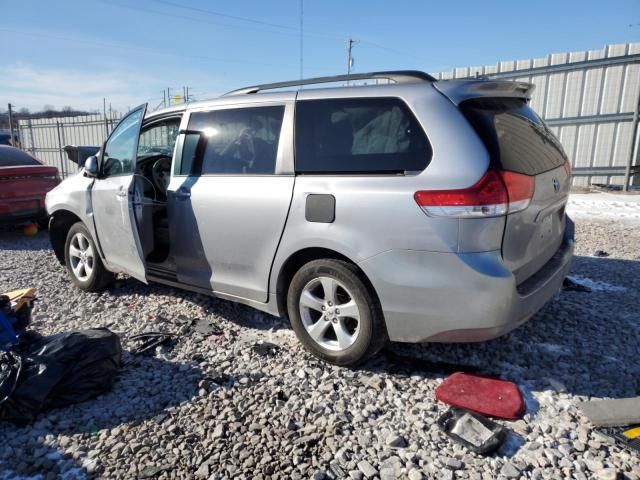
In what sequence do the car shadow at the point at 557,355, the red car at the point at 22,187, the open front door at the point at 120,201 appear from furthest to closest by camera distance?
1. the red car at the point at 22,187
2. the open front door at the point at 120,201
3. the car shadow at the point at 557,355

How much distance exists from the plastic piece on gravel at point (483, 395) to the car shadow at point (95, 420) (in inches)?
63.9

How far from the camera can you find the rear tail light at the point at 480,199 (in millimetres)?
2537

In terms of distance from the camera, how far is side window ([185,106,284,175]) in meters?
3.44

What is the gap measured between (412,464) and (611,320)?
8.48 ft

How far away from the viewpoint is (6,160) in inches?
315

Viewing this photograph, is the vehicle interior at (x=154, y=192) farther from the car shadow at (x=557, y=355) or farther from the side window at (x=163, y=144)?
the car shadow at (x=557, y=355)

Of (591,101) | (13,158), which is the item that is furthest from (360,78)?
(591,101)

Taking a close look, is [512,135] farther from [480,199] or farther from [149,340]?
Answer: [149,340]

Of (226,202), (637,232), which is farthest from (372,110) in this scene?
(637,232)

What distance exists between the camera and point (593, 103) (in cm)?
1114

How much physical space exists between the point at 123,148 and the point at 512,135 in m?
3.37

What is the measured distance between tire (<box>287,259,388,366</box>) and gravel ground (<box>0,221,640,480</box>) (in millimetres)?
166

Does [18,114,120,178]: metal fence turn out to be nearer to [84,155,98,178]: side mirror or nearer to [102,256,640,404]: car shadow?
[84,155,98,178]: side mirror

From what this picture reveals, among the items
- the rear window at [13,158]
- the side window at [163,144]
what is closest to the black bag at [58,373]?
the side window at [163,144]
